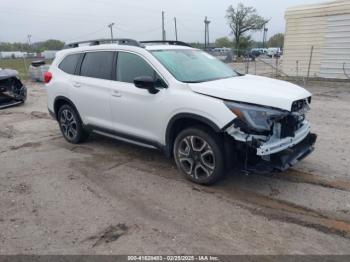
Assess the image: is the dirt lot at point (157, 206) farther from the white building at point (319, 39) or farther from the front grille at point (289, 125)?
the white building at point (319, 39)

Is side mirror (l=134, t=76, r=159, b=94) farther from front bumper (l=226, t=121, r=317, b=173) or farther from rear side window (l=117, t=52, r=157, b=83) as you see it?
front bumper (l=226, t=121, r=317, b=173)

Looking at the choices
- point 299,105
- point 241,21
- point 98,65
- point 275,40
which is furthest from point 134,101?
point 275,40

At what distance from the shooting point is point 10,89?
11.2 meters

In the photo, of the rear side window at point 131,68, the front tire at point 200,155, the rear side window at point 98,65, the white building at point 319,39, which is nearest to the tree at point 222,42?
the white building at point 319,39

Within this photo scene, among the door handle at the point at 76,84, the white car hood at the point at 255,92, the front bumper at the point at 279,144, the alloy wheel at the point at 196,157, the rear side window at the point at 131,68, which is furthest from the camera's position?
the door handle at the point at 76,84

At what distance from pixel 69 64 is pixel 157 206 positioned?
3.56 m

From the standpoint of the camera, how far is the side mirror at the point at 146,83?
4.66 m

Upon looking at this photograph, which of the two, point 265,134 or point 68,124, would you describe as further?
point 68,124

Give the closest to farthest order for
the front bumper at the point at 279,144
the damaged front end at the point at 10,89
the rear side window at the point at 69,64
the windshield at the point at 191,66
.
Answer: the front bumper at the point at 279,144, the windshield at the point at 191,66, the rear side window at the point at 69,64, the damaged front end at the point at 10,89

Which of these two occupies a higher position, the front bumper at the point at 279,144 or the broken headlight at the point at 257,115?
the broken headlight at the point at 257,115

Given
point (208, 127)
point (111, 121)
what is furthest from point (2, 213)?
point (208, 127)

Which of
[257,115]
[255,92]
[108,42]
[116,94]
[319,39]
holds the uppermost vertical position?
[319,39]

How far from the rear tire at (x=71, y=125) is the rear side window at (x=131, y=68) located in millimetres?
1458

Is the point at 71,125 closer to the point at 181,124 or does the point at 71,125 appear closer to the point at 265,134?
the point at 181,124
